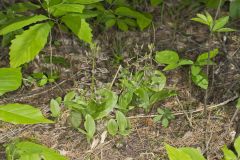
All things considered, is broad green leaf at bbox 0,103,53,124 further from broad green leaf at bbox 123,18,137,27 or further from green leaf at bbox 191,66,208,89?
broad green leaf at bbox 123,18,137,27

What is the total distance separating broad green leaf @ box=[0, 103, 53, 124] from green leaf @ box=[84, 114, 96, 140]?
23.5 inches

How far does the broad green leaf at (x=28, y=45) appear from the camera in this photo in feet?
6.55

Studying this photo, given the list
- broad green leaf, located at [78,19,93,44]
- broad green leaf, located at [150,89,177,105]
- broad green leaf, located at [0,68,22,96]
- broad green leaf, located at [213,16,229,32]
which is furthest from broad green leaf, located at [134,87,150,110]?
broad green leaf, located at [0,68,22,96]

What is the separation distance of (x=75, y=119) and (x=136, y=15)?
823 millimetres

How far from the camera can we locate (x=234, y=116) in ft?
7.32

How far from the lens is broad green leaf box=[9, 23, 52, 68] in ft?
6.55

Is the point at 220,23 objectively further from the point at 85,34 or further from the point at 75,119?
the point at 75,119

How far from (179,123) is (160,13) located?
3.85 feet

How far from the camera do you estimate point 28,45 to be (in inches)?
80.3

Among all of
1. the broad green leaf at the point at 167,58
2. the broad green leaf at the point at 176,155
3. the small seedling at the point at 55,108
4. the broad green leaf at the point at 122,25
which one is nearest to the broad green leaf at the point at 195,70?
the broad green leaf at the point at 167,58

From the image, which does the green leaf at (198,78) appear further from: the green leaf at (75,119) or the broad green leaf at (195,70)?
the green leaf at (75,119)

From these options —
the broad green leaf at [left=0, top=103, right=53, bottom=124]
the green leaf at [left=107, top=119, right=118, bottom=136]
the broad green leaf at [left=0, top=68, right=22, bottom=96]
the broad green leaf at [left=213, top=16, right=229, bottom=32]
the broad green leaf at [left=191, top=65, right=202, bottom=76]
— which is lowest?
the green leaf at [left=107, top=119, right=118, bottom=136]

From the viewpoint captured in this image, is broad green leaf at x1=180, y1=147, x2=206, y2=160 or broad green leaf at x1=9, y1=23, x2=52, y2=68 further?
broad green leaf at x1=9, y1=23, x2=52, y2=68

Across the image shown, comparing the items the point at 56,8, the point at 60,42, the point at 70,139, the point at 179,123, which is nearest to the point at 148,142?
the point at 179,123
